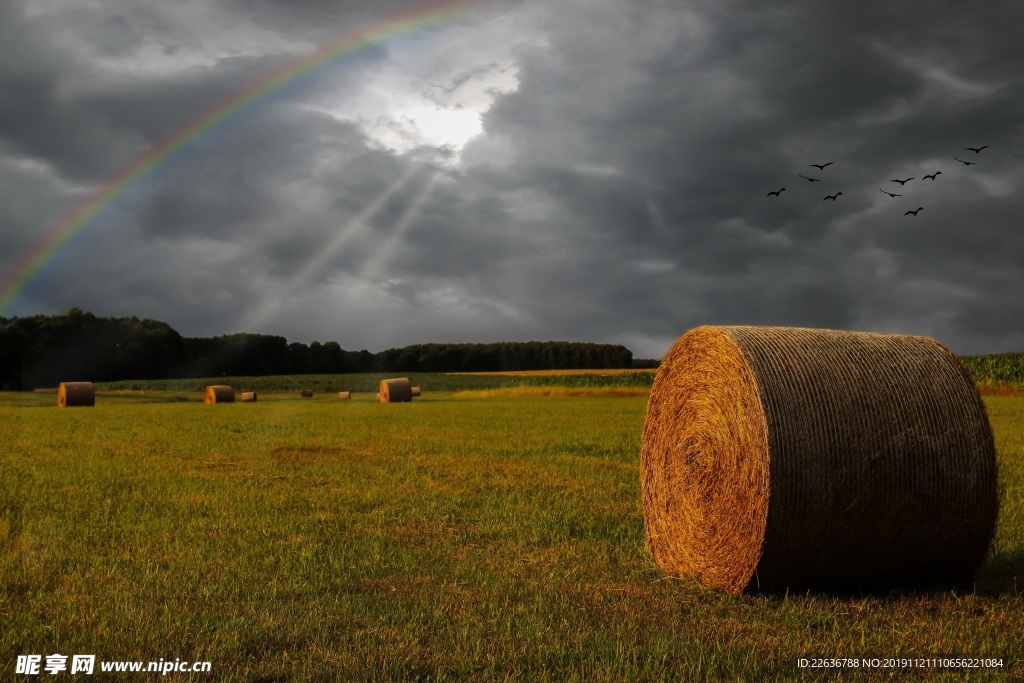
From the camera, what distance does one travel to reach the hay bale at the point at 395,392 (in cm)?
4638

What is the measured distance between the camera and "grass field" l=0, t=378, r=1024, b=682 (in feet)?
18.2

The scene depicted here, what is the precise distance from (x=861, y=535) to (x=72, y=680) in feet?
19.6

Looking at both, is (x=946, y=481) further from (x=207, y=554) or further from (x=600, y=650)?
(x=207, y=554)

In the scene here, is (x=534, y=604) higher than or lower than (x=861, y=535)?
lower

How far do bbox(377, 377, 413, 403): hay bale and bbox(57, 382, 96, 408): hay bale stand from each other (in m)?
14.7

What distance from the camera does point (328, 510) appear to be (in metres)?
10.9

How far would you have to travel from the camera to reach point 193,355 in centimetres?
10269

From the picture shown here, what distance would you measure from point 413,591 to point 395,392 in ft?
131

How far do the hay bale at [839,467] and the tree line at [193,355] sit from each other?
82.8 metres

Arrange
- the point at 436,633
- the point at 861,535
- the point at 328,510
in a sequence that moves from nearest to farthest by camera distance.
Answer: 1. the point at 436,633
2. the point at 861,535
3. the point at 328,510

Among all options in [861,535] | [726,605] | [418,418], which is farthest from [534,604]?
[418,418]

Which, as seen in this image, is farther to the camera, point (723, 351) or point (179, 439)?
point (179, 439)

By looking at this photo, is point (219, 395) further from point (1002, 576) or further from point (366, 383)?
point (1002, 576)

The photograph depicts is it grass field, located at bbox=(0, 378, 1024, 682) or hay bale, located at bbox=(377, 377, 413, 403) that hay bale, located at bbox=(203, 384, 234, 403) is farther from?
grass field, located at bbox=(0, 378, 1024, 682)
